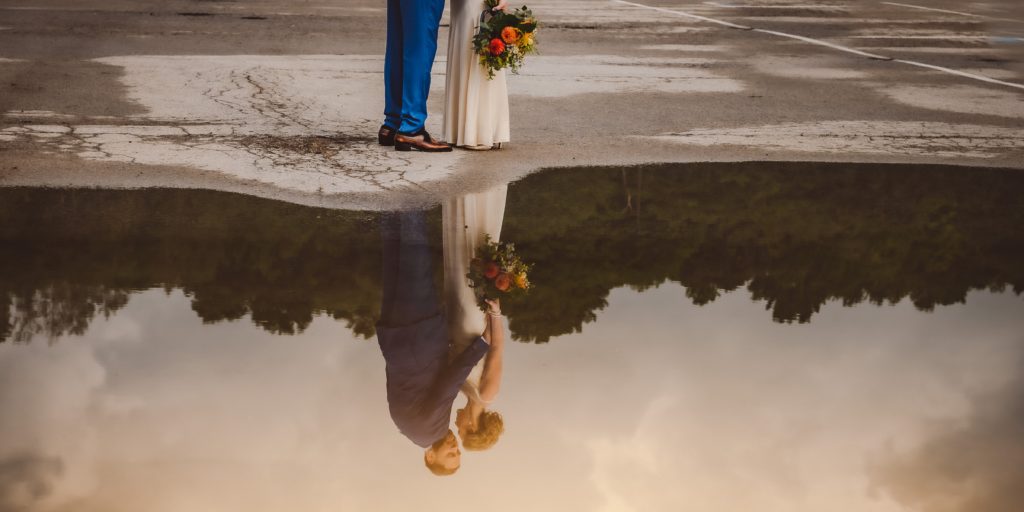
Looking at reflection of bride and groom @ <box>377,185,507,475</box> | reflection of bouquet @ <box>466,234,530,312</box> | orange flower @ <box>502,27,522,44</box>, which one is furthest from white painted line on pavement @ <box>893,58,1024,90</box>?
reflection of bouquet @ <box>466,234,530,312</box>

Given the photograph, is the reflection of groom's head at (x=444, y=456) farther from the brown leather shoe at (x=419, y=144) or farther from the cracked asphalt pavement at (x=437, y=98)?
the brown leather shoe at (x=419, y=144)

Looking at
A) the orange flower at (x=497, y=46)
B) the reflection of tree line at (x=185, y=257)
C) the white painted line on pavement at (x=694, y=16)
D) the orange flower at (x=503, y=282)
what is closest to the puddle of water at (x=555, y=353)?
the reflection of tree line at (x=185, y=257)

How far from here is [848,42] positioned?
1747 cm

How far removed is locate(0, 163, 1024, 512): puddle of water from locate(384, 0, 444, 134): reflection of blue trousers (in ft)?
6.19

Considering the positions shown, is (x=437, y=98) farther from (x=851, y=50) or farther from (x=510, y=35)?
(x=851, y=50)

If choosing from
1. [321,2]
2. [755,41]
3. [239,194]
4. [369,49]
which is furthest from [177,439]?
[321,2]

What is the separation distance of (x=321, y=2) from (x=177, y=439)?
1757 cm

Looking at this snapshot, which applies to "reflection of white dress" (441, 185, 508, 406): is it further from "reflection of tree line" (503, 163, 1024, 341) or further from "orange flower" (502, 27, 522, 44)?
"orange flower" (502, 27, 522, 44)

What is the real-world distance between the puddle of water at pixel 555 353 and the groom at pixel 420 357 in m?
0.05

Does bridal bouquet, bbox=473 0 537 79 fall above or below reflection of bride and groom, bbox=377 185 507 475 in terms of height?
above

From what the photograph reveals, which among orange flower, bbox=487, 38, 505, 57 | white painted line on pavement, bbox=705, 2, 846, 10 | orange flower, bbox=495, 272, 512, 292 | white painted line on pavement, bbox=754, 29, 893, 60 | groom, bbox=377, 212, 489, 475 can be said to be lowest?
white painted line on pavement, bbox=705, 2, 846, 10

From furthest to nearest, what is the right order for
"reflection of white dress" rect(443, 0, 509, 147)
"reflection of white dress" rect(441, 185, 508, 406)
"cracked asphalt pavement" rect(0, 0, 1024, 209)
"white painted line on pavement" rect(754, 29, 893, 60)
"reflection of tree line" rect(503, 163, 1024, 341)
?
1. "white painted line on pavement" rect(754, 29, 893, 60)
2. "reflection of white dress" rect(443, 0, 509, 147)
3. "cracked asphalt pavement" rect(0, 0, 1024, 209)
4. "reflection of tree line" rect(503, 163, 1024, 341)
5. "reflection of white dress" rect(441, 185, 508, 406)

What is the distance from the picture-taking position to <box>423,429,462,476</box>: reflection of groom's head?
4121mm

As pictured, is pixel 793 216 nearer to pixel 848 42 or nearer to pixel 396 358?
pixel 396 358
